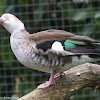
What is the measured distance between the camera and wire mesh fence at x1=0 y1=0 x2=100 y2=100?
314 centimetres

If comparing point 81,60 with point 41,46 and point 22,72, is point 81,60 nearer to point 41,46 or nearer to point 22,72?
point 41,46

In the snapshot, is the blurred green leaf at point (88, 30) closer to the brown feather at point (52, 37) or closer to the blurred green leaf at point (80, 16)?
the blurred green leaf at point (80, 16)

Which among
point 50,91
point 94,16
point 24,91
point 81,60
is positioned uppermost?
point 94,16

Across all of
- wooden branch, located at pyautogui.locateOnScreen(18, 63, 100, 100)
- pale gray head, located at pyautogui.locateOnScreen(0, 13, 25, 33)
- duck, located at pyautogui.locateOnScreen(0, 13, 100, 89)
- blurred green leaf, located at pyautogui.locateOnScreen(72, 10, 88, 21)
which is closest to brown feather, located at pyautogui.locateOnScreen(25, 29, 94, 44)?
duck, located at pyautogui.locateOnScreen(0, 13, 100, 89)

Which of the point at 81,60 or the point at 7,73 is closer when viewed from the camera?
the point at 81,60

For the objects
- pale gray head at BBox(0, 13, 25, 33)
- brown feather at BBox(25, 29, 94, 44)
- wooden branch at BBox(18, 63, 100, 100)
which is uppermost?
pale gray head at BBox(0, 13, 25, 33)

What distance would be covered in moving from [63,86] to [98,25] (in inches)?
54.0

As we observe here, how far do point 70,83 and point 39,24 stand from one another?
1.43 m

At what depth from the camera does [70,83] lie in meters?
1.92

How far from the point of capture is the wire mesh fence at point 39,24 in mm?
3141

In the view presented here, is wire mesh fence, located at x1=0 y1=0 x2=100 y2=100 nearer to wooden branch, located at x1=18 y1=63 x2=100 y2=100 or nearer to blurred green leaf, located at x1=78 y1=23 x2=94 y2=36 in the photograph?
blurred green leaf, located at x1=78 y1=23 x2=94 y2=36

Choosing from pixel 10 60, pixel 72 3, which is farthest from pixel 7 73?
pixel 72 3

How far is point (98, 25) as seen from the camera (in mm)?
3107

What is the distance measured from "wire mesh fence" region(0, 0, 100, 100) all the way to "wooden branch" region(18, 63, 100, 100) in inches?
45.1
